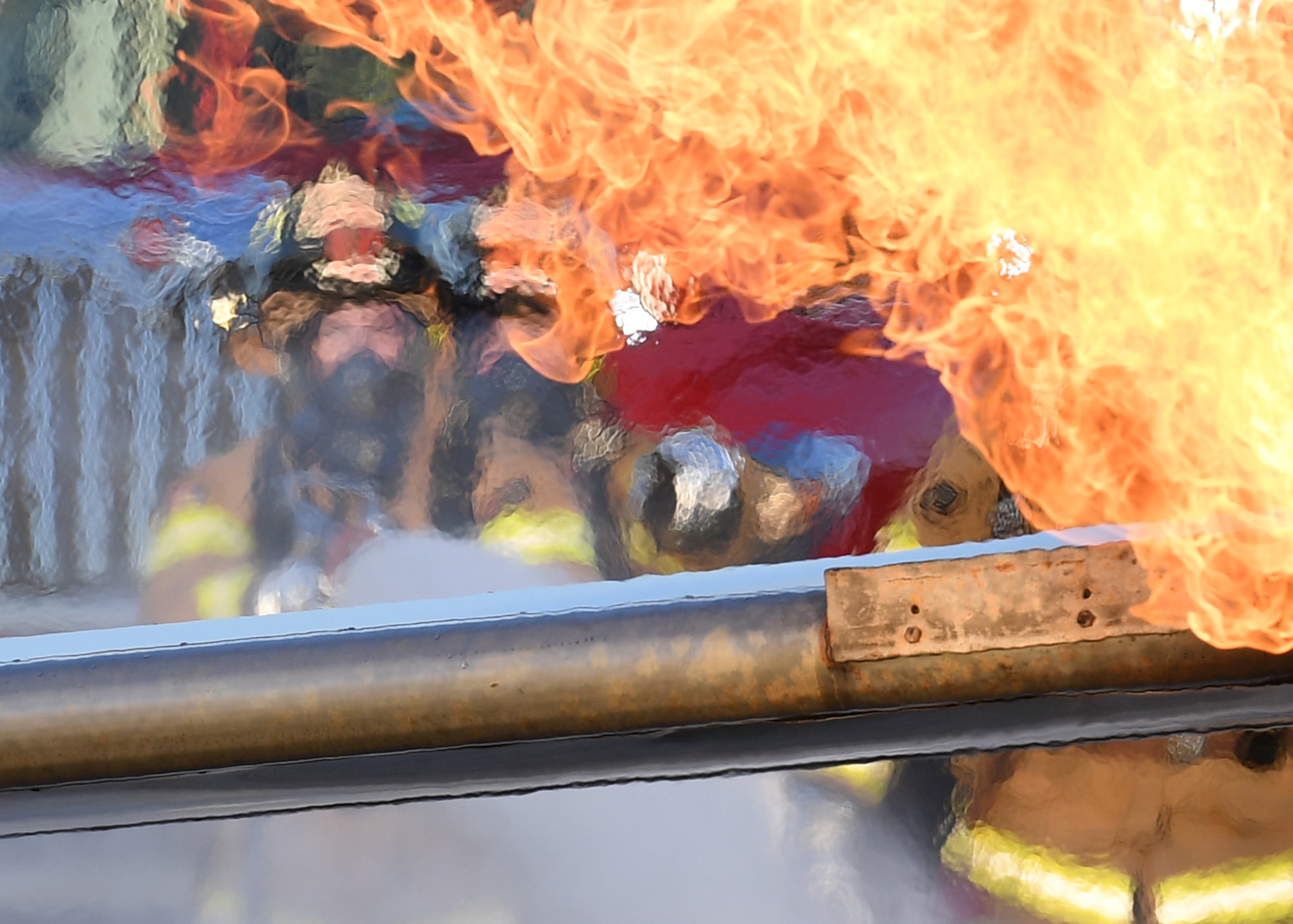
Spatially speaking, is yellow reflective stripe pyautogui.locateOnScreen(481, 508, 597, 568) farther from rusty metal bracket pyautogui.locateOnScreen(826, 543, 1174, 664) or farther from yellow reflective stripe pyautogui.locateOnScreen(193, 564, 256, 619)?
rusty metal bracket pyautogui.locateOnScreen(826, 543, 1174, 664)

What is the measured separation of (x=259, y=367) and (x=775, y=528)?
1.23 metres

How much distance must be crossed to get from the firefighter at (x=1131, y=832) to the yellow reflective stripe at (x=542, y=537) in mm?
828

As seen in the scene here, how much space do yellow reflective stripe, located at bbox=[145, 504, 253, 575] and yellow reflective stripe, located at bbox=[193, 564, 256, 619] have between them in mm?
42

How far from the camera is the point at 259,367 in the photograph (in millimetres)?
2771

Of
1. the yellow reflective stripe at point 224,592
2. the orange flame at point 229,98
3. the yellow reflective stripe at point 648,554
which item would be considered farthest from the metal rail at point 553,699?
the orange flame at point 229,98

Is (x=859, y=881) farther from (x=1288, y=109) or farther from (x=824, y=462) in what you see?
(x=1288, y=109)

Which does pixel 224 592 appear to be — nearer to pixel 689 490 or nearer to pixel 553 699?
pixel 689 490

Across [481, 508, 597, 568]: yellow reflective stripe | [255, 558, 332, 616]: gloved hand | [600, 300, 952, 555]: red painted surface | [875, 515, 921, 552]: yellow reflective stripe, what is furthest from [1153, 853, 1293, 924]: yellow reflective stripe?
[255, 558, 332, 616]: gloved hand

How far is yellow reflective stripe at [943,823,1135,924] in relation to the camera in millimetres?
2109

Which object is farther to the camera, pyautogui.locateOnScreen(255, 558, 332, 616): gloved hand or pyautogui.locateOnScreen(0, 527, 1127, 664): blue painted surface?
pyautogui.locateOnScreen(255, 558, 332, 616): gloved hand

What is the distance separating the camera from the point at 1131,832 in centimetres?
213

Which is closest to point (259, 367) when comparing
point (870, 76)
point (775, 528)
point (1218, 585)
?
point (775, 528)

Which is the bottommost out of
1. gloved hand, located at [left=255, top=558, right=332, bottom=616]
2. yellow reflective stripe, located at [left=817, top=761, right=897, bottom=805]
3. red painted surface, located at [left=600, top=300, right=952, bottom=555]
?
gloved hand, located at [left=255, top=558, right=332, bottom=616]

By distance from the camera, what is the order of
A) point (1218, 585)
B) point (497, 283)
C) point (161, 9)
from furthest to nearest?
point (161, 9) → point (497, 283) → point (1218, 585)
